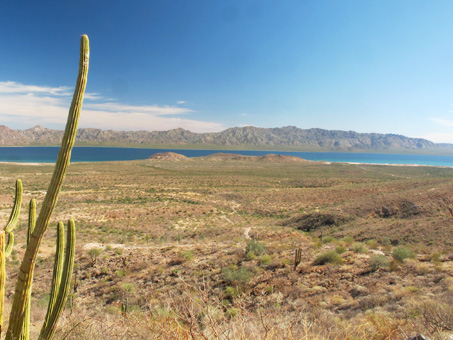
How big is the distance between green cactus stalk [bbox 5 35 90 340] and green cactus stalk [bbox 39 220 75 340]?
37cm

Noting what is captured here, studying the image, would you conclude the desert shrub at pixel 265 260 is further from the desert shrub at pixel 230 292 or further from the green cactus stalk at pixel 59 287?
the green cactus stalk at pixel 59 287

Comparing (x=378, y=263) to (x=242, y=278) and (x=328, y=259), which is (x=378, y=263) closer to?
(x=328, y=259)

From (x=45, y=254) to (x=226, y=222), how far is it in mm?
15119

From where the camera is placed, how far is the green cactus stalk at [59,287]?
11.7 feet

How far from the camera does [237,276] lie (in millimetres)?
9969

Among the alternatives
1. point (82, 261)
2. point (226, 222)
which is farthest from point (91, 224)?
point (226, 222)

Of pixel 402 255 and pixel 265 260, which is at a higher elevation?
pixel 402 255

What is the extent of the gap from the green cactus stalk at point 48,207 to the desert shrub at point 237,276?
7.60m

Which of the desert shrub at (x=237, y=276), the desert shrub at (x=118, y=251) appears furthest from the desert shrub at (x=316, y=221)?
the desert shrub at (x=118, y=251)

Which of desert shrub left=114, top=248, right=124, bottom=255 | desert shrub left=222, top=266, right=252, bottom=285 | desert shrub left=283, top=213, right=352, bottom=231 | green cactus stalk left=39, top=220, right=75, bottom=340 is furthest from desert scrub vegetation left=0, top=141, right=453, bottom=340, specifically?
green cactus stalk left=39, top=220, right=75, bottom=340

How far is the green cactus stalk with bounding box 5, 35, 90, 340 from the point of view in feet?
9.84

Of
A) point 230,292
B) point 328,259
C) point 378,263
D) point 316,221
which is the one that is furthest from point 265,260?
point 316,221

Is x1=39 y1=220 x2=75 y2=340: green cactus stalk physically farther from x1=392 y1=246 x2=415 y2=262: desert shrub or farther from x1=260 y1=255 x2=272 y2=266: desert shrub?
x1=392 y1=246 x2=415 y2=262: desert shrub

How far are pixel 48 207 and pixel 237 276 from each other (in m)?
8.36
